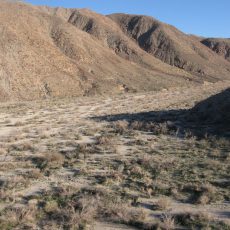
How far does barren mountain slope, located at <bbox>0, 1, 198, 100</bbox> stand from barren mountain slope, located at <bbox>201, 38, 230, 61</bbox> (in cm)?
7224

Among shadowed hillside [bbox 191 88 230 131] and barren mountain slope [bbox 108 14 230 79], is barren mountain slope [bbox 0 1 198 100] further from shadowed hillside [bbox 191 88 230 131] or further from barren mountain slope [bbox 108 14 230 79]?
shadowed hillside [bbox 191 88 230 131]

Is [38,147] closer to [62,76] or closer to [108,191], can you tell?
[108,191]

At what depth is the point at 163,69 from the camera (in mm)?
100312

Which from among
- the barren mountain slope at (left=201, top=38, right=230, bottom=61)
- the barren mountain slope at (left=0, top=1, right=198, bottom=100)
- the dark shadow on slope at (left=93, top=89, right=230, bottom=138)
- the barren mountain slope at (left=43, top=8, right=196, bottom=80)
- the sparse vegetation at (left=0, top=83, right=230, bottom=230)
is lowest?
the sparse vegetation at (left=0, top=83, right=230, bottom=230)

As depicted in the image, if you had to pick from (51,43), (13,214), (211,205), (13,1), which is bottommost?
(13,214)

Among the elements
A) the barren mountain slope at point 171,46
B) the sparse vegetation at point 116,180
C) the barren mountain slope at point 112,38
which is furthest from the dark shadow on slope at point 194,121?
the barren mountain slope at point 171,46

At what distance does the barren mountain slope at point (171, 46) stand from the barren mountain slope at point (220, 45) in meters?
15.1

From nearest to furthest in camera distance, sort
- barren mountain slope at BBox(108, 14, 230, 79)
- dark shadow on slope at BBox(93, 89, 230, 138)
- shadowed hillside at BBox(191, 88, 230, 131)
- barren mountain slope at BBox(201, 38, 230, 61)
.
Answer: dark shadow on slope at BBox(93, 89, 230, 138), shadowed hillside at BBox(191, 88, 230, 131), barren mountain slope at BBox(108, 14, 230, 79), barren mountain slope at BBox(201, 38, 230, 61)

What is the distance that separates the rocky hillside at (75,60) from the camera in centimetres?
5994

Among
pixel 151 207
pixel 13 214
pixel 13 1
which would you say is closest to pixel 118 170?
pixel 151 207

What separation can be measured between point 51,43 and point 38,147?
59.6m

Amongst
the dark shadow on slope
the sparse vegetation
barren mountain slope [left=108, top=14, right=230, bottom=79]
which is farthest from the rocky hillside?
the sparse vegetation

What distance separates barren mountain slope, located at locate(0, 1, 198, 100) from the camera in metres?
58.9

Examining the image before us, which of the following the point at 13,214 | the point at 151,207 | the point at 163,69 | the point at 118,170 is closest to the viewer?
the point at 13,214
